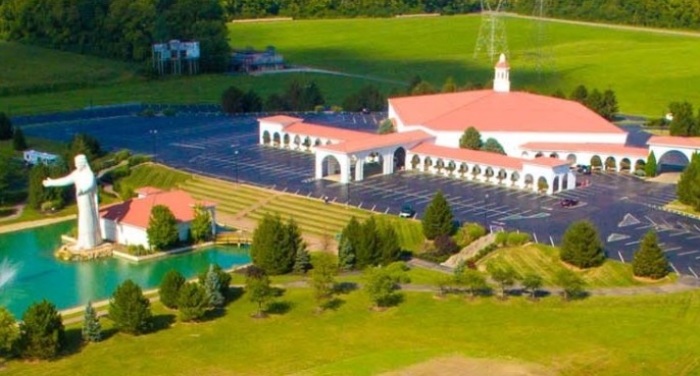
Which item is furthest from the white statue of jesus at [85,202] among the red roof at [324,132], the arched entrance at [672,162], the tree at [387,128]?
the arched entrance at [672,162]

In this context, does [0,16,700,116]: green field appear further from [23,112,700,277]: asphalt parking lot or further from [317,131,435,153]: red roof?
[317,131,435,153]: red roof

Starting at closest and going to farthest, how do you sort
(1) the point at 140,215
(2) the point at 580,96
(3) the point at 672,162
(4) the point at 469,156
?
(1) the point at 140,215 < (4) the point at 469,156 < (3) the point at 672,162 < (2) the point at 580,96

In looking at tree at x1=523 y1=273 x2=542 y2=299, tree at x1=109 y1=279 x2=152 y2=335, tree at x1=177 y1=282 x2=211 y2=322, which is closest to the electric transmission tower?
tree at x1=523 y1=273 x2=542 y2=299

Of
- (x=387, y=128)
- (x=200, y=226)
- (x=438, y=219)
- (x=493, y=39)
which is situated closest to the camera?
(x=438, y=219)

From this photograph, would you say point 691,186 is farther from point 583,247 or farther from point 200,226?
point 200,226

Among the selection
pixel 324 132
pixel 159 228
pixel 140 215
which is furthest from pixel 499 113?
pixel 159 228

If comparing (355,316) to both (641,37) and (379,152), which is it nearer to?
(379,152)
